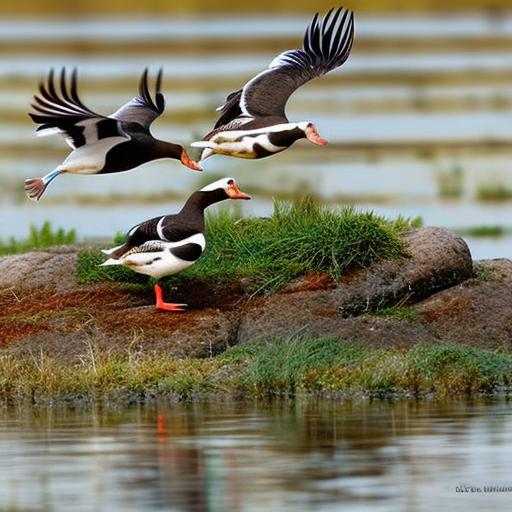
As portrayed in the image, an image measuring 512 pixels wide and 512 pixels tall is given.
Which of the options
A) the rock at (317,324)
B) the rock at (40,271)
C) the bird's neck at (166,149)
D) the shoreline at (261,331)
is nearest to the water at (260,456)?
the shoreline at (261,331)

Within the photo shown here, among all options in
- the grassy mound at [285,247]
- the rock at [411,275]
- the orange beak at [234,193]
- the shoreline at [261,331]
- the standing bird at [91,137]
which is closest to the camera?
the shoreline at [261,331]

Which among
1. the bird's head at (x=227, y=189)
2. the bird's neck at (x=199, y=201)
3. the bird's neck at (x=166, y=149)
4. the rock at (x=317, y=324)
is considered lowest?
the rock at (x=317, y=324)

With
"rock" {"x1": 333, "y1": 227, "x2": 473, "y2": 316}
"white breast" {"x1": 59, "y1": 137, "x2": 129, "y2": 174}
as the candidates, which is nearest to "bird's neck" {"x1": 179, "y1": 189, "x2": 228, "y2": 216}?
"white breast" {"x1": 59, "y1": 137, "x2": 129, "y2": 174}

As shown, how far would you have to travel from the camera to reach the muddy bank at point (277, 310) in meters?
16.3

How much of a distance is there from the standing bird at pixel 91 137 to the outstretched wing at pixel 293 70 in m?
0.90

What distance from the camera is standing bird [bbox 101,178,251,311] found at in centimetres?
1616

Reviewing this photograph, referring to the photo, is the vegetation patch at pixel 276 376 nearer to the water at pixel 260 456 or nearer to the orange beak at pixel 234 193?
the water at pixel 260 456

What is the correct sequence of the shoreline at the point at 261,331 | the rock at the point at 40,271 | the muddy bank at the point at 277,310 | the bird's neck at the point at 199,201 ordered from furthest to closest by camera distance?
the rock at the point at 40,271
the bird's neck at the point at 199,201
the muddy bank at the point at 277,310
the shoreline at the point at 261,331

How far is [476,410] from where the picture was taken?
42.2 ft

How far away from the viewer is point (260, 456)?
10.4 m

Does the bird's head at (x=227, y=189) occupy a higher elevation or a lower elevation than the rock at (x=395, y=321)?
higher

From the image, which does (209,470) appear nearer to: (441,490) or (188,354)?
(441,490)

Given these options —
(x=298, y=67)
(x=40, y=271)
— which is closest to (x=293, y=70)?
(x=298, y=67)

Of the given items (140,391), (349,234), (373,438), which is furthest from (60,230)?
(373,438)
